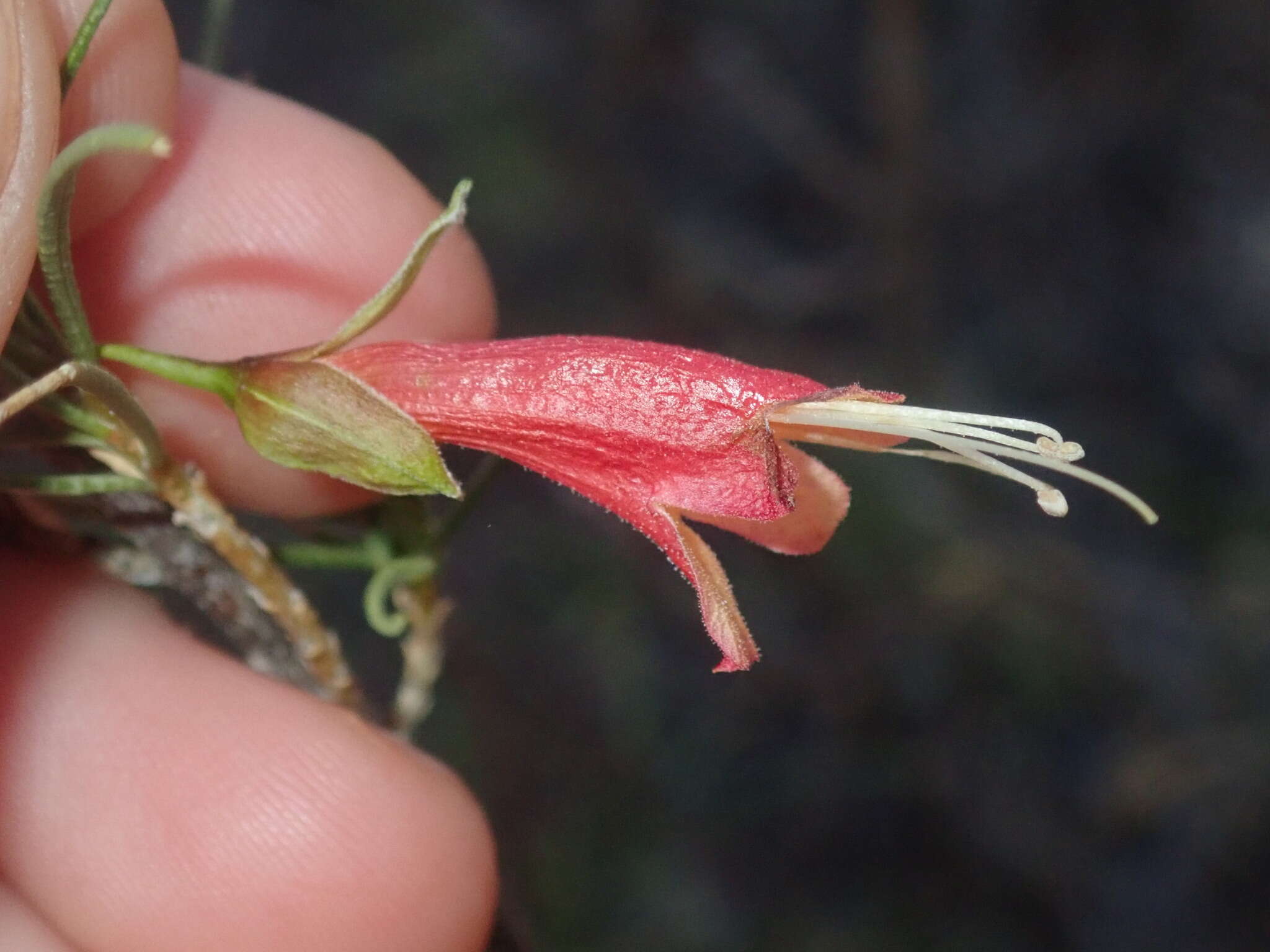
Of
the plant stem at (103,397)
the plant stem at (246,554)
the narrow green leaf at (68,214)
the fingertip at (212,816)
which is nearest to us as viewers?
the narrow green leaf at (68,214)

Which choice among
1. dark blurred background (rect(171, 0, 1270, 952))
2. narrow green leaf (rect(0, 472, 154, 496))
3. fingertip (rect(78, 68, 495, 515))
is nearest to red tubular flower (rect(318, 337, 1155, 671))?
narrow green leaf (rect(0, 472, 154, 496))

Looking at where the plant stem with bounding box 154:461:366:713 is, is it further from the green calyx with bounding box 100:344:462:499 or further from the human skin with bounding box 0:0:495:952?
the human skin with bounding box 0:0:495:952

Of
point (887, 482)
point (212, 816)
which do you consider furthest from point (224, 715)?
point (887, 482)

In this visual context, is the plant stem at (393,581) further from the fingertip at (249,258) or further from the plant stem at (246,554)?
the fingertip at (249,258)

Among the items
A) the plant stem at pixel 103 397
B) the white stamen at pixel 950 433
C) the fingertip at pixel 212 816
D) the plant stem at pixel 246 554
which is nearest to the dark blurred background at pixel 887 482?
the fingertip at pixel 212 816

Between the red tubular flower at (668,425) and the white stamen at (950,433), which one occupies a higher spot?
the white stamen at (950,433)

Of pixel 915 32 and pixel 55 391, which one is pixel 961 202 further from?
pixel 55 391

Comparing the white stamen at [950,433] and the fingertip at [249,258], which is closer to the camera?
the white stamen at [950,433]

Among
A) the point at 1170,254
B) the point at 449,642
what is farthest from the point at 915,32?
the point at 449,642

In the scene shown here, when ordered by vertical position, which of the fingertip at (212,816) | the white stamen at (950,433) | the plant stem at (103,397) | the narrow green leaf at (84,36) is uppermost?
the narrow green leaf at (84,36)
